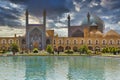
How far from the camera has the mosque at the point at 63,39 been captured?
237 feet

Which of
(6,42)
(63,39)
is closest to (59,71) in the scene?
(63,39)

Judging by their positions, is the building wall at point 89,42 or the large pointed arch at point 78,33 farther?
the large pointed arch at point 78,33

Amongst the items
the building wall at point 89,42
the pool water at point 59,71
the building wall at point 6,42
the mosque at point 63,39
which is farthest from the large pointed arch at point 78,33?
the pool water at point 59,71

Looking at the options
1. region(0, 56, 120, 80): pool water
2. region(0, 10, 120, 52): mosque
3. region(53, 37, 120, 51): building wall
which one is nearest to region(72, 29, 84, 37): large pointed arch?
region(0, 10, 120, 52): mosque

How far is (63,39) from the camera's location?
74875mm

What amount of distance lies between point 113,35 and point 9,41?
25419mm

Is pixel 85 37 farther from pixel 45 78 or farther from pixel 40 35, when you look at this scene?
pixel 45 78

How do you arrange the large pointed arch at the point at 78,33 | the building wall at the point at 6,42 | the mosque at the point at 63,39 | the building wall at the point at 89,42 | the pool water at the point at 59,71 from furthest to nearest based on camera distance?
the large pointed arch at the point at 78,33, the building wall at the point at 6,42, the building wall at the point at 89,42, the mosque at the point at 63,39, the pool water at the point at 59,71

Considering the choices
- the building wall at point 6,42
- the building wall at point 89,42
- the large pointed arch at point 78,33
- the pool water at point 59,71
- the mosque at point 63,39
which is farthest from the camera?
the large pointed arch at point 78,33

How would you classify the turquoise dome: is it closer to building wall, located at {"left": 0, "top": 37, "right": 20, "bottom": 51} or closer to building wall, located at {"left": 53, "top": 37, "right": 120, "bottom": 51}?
building wall, located at {"left": 53, "top": 37, "right": 120, "bottom": 51}

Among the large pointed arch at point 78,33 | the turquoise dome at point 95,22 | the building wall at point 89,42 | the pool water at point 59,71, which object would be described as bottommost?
the pool water at point 59,71

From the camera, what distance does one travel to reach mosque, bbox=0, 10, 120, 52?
72250 millimetres

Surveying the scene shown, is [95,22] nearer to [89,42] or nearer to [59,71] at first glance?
[89,42]

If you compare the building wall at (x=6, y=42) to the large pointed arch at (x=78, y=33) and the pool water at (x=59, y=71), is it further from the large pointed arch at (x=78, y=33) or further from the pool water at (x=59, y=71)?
the pool water at (x=59, y=71)
